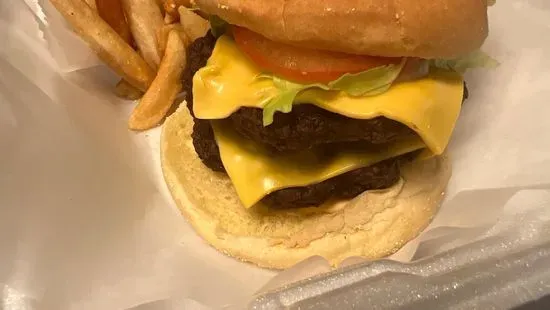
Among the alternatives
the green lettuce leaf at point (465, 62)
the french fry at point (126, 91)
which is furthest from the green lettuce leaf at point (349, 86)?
the french fry at point (126, 91)

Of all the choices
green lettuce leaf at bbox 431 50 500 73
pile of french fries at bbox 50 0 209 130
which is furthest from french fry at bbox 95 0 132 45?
green lettuce leaf at bbox 431 50 500 73

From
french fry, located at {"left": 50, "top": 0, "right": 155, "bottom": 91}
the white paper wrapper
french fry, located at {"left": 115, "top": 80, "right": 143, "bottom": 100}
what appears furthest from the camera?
french fry, located at {"left": 115, "top": 80, "right": 143, "bottom": 100}

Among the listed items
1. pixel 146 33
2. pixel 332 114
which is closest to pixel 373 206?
pixel 332 114

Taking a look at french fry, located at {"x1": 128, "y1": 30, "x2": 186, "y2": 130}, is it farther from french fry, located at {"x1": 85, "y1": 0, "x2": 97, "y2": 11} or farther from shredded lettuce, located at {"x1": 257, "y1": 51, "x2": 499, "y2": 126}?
shredded lettuce, located at {"x1": 257, "y1": 51, "x2": 499, "y2": 126}

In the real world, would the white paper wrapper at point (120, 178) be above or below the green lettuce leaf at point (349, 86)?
below

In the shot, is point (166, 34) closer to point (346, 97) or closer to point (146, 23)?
point (146, 23)

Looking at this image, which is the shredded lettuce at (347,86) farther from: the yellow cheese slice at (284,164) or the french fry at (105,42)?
the french fry at (105,42)
